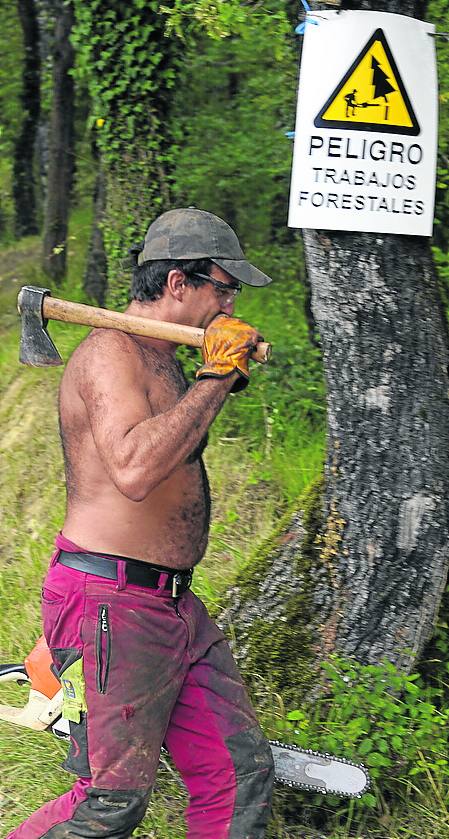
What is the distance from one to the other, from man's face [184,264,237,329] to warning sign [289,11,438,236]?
0.32 meters

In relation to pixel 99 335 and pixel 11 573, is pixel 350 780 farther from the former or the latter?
pixel 11 573

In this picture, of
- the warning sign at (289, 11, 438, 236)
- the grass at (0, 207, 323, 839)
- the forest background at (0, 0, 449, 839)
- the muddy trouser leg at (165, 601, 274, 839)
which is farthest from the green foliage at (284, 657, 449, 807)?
the warning sign at (289, 11, 438, 236)

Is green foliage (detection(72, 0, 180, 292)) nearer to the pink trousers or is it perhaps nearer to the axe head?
the axe head

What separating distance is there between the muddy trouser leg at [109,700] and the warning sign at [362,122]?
4.44 ft

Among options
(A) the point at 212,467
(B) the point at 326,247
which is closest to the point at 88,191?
(A) the point at 212,467

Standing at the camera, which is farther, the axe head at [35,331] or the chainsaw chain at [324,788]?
the chainsaw chain at [324,788]

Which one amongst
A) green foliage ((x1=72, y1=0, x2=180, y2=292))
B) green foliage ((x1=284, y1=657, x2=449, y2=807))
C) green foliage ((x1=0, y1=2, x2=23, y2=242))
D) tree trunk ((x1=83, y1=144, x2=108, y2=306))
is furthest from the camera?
green foliage ((x1=0, y1=2, x2=23, y2=242))

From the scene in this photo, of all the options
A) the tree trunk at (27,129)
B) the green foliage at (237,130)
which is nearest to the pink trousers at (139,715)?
the green foliage at (237,130)

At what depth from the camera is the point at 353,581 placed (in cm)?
359

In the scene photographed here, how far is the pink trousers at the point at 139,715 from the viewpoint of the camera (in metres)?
2.87

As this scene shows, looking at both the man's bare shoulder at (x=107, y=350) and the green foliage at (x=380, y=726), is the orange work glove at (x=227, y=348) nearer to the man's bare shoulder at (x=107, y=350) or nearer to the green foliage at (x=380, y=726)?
the man's bare shoulder at (x=107, y=350)

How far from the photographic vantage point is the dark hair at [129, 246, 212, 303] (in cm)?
306

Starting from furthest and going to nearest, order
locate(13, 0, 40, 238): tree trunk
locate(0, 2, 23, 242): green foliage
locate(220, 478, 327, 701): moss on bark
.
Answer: locate(0, 2, 23, 242): green foliage
locate(13, 0, 40, 238): tree trunk
locate(220, 478, 327, 701): moss on bark

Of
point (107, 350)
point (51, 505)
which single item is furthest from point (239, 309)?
point (107, 350)
